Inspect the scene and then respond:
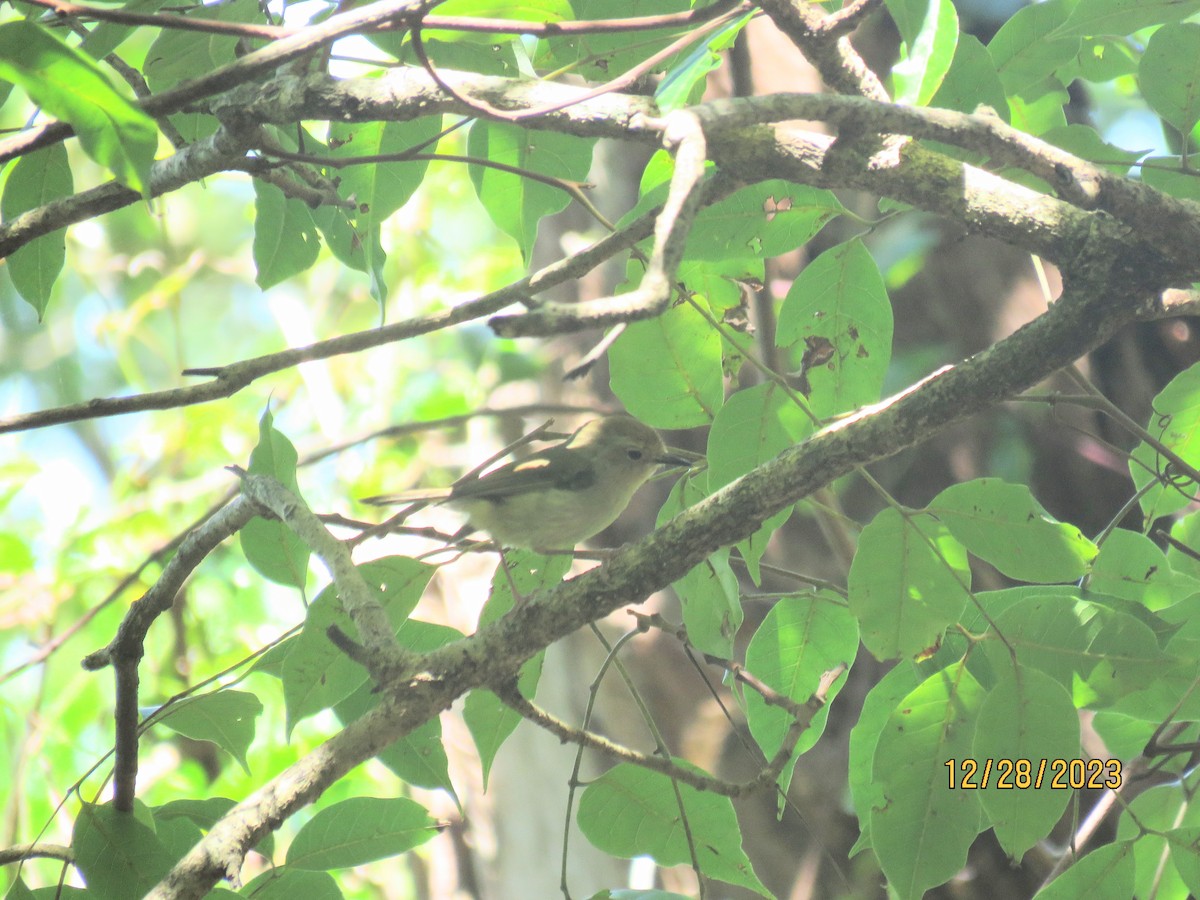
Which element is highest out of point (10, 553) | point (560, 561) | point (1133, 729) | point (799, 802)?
point (10, 553)

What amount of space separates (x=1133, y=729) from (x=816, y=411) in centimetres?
87

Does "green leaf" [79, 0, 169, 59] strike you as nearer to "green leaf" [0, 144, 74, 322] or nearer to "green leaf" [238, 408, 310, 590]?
"green leaf" [0, 144, 74, 322]

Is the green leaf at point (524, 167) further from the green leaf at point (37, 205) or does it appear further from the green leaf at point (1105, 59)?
the green leaf at point (1105, 59)

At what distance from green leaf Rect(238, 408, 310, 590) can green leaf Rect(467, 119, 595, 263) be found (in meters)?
0.61

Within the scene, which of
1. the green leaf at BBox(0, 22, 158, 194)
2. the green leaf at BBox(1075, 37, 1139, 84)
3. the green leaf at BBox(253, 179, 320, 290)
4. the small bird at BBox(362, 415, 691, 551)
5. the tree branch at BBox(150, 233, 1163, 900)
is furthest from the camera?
the small bird at BBox(362, 415, 691, 551)

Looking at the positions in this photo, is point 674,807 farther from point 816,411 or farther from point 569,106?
point 569,106

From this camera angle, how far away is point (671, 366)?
193 cm

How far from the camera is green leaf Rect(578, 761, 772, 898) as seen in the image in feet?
5.95

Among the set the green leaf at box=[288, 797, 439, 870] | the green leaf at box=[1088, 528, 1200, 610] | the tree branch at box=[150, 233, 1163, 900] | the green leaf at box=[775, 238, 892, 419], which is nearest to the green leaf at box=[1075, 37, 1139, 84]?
the green leaf at box=[775, 238, 892, 419]

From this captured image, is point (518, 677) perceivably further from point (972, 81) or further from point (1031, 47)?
point (1031, 47)

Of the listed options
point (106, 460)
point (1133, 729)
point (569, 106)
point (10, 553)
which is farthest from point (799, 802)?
point (106, 460)

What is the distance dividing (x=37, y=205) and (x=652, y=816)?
171 centimetres

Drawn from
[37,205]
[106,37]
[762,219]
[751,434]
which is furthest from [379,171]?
[751,434]

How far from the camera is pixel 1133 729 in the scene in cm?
191
